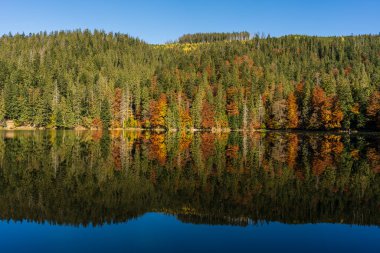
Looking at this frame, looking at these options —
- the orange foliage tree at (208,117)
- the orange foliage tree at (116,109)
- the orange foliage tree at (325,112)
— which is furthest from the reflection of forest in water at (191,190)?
the orange foliage tree at (116,109)

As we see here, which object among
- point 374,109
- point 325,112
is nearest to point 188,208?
point 374,109

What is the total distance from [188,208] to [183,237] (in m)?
4.03

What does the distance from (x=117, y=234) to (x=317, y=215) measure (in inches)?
385

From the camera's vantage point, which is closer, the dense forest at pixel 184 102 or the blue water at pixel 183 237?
the blue water at pixel 183 237

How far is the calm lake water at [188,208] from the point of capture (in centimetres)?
1514

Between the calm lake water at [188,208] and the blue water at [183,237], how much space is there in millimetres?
41

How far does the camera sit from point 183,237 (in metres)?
15.7

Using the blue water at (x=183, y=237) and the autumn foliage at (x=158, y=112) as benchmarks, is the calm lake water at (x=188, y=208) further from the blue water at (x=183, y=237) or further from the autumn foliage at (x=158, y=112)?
the autumn foliage at (x=158, y=112)

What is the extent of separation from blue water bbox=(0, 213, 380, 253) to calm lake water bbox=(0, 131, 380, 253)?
4cm

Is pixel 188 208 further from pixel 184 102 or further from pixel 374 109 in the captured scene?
pixel 184 102

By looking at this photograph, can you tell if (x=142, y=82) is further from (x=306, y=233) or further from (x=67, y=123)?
(x=306, y=233)

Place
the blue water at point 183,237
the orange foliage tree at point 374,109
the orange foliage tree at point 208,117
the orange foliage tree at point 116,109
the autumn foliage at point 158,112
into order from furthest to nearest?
the orange foliage tree at point 116,109 < the autumn foliage at point 158,112 < the orange foliage tree at point 208,117 < the orange foliage tree at point 374,109 < the blue water at point 183,237

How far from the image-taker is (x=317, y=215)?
18.9 m

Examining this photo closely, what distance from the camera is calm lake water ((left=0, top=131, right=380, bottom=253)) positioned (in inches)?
596
